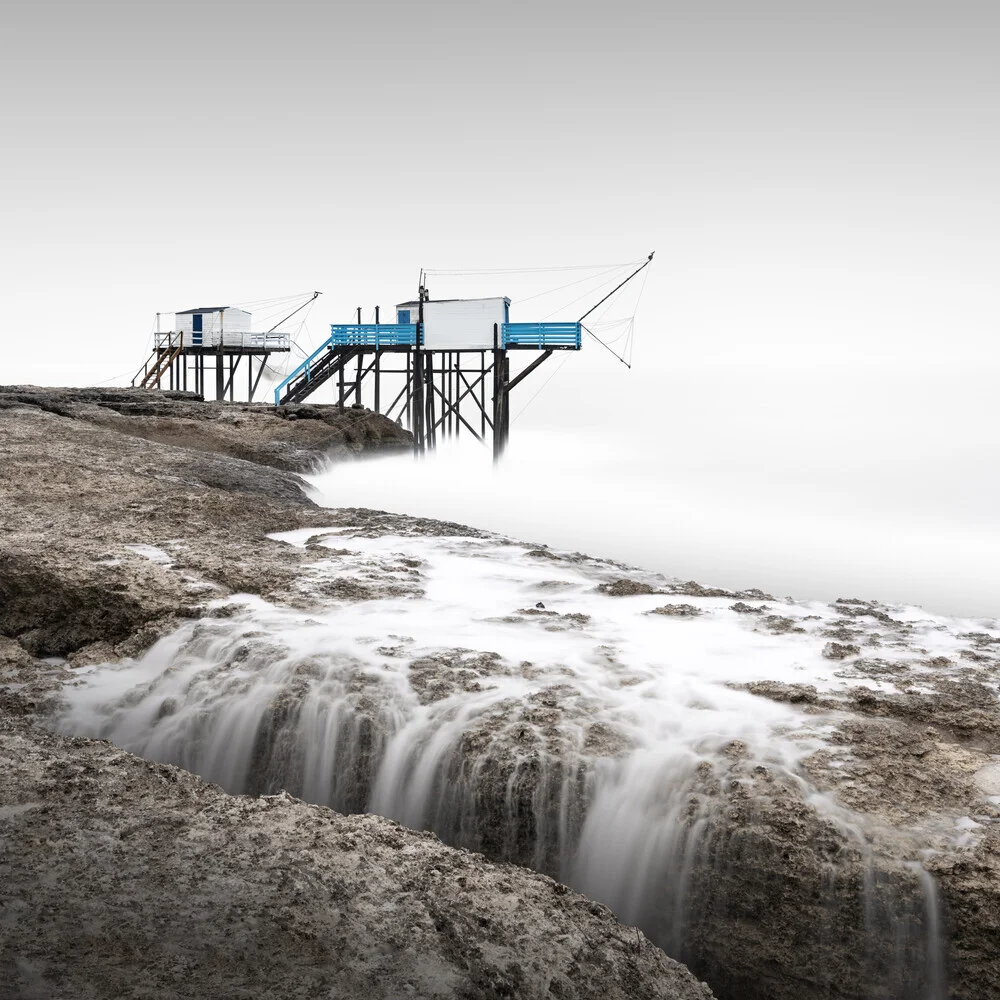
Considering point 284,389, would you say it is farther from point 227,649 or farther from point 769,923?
point 769,923

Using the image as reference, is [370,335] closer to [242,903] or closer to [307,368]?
[307,368]

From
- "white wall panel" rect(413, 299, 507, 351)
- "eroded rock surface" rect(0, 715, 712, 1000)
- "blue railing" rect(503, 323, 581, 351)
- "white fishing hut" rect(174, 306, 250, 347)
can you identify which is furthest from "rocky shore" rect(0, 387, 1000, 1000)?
"white fishing hut" rect(174, 306, 250, 347)

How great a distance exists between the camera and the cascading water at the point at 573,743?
3.87m

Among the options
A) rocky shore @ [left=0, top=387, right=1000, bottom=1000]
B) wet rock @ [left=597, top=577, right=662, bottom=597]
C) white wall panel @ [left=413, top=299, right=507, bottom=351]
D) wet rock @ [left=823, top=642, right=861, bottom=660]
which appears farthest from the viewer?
white wall panel @ [left=413, top=299, right=507, bottom=351]

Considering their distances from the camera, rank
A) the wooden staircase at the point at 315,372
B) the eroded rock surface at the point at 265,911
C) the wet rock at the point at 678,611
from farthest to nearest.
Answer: the wooden staircase at the point at 315,372 < the wet rock at the point at 678,611 < the eroded rock surface at the point at 265,911

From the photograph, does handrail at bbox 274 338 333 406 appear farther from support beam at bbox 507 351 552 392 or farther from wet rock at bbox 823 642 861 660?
wet rock at bbox 823 642 861 660

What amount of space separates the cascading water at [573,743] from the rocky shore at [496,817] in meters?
0.02

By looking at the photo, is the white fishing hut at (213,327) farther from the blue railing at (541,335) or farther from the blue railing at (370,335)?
the blue railing at (541,335)

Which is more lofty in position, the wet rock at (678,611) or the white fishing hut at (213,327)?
the white fishing hut at (213,327)

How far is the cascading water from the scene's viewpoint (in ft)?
12.7

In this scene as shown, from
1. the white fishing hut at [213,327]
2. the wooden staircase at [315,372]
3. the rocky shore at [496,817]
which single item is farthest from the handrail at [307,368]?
the rocky shore at [496,817]

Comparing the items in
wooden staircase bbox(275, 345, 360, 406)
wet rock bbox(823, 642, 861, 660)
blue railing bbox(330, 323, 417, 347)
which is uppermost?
blue railing bbox(330, 323, 417, 347)

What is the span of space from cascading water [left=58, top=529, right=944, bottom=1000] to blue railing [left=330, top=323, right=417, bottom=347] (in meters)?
21.2

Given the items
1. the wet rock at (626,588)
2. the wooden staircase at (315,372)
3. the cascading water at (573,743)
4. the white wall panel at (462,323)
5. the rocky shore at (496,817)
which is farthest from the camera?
the wooden staircase at (315,372)
